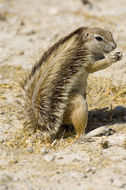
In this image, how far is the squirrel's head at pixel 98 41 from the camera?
464 centimetres

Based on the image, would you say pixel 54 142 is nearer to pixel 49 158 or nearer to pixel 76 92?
pixel 49 158

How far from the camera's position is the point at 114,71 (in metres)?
6.59

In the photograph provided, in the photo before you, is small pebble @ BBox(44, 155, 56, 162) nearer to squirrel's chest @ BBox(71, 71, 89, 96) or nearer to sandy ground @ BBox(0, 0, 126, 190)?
sandy ground @ BBox(0, 0, 126, 190)

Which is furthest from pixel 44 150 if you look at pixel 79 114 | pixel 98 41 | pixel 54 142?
pixel 98 41

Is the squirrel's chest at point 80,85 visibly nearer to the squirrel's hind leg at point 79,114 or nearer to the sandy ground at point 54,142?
the squirrel's hind leg at point 79,114

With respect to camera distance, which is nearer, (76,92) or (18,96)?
(76,92)

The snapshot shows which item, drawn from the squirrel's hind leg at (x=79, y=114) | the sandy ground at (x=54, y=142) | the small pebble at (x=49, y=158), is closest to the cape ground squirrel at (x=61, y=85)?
the squirrel's hind leg at (x=79, y=114)

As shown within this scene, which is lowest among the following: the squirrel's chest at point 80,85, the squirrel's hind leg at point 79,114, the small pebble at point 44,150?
the small pebble at point 44,150

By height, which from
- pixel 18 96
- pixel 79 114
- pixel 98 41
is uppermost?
pixel 98 41

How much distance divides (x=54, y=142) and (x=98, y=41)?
1.49 m

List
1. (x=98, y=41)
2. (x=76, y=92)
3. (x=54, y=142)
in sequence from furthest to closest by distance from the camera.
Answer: (x=98, y=41) → (x=76, y=92) → (x=54, y=142)

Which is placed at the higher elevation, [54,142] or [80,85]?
[80,85]

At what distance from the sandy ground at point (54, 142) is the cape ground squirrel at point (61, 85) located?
10.9 inches

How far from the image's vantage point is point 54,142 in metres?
4.31
